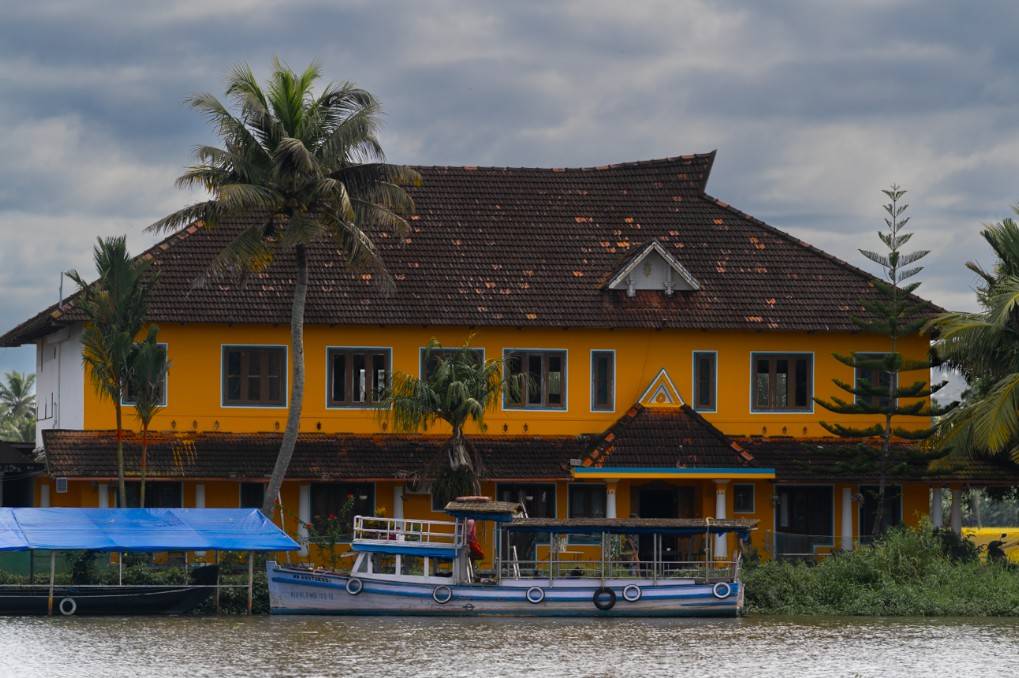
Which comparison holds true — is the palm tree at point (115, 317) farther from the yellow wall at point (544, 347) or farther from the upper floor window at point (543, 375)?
the upper floor window at point (543, 375)

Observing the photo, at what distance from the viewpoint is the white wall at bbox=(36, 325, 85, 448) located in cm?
4309

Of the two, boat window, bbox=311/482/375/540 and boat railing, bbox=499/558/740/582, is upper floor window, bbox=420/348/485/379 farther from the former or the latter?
boat railing, bbox=499/558/740/582

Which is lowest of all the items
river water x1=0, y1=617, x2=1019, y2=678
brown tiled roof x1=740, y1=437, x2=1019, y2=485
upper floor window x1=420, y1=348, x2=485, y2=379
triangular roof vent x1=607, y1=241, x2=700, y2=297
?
river water x1=0, y1=617, x2=1019, y2=678

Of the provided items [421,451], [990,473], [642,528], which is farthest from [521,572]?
[990,473]

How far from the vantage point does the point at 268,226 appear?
40469 millimetres

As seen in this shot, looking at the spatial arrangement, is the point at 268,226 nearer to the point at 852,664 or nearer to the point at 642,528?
the point at 642,528

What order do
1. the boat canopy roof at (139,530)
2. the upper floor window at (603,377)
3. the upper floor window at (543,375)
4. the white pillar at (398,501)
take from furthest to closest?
the upper floor window at (603,377), the upper floor window at (543,375), the white pillar at (398,501), the boat canopy roof at (139,530)

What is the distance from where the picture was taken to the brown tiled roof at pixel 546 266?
141ft

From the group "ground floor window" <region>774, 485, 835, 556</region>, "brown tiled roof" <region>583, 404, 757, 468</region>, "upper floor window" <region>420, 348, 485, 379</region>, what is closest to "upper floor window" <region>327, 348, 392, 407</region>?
"upper floor window" <region>420, 348, 485, 379</region>

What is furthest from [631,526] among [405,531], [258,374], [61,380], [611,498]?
[61,380]

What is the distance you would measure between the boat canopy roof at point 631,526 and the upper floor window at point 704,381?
8107 mm

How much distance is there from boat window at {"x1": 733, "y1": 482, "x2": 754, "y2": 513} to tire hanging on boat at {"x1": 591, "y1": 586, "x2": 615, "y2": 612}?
8.65 meters

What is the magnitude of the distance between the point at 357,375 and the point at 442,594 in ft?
29.6

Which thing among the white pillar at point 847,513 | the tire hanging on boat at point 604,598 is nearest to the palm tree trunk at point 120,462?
the tire hanging on boat at point 604,598
